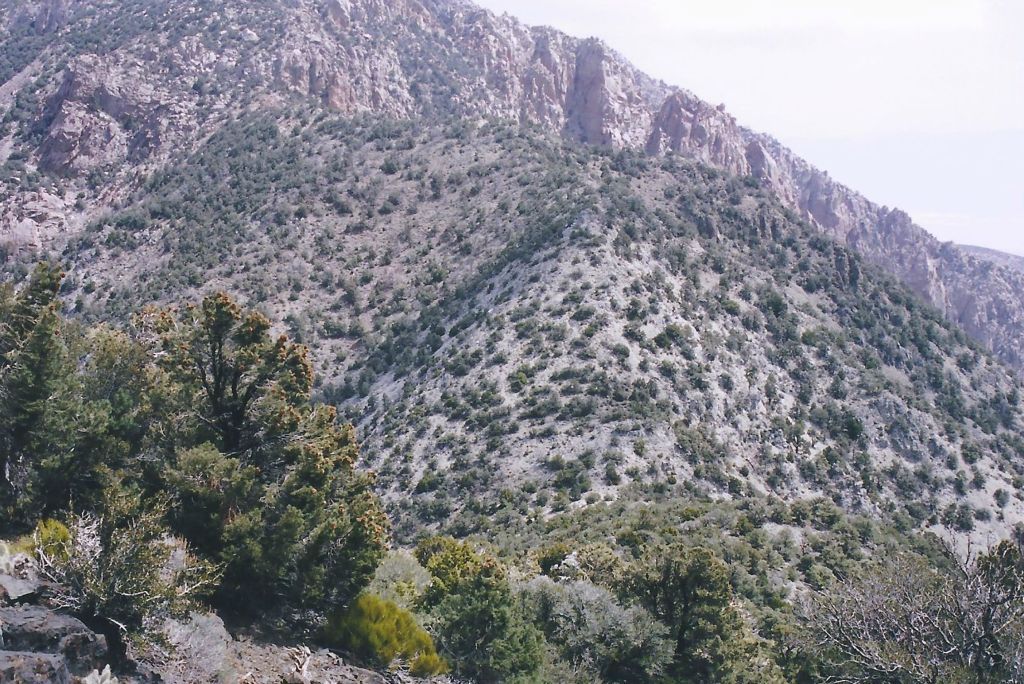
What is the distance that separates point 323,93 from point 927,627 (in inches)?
3099

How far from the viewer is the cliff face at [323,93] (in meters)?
71.1

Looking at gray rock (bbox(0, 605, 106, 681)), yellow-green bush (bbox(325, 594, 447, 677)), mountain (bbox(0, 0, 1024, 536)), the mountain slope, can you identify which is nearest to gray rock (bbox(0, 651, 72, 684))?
gray rock (bbox(0, 605, 106, 681))

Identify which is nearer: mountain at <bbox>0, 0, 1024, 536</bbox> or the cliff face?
mountain at <bbox>0, 0, 1024, 536</bbox>

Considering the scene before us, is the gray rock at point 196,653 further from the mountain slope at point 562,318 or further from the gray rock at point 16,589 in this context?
the mountain slope at point 562,318

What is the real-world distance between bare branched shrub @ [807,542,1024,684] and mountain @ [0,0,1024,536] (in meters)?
16.1

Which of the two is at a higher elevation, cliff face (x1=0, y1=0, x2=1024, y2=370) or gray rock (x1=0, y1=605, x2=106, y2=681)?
cliff face (x1=0, y1=0, x2=1024, y2=370)

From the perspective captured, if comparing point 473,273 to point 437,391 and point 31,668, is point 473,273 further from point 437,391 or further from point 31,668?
point 31,668

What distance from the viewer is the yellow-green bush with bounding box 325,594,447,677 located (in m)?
12.6

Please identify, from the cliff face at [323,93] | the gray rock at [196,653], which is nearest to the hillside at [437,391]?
the gray rock at [196,653]

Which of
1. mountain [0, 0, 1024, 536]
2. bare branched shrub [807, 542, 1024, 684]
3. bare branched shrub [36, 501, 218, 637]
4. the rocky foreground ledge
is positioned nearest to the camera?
the rocky foreground ledge

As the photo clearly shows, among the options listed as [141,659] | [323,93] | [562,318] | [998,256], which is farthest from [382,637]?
[998,256]

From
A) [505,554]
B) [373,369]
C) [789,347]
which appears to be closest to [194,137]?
[373,369]

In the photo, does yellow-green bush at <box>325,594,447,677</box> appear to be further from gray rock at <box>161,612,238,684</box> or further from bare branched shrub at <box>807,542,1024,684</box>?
bare branched shrub at <box>807,542,1024,684</box>

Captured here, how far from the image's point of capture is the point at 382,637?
12.7 meters
